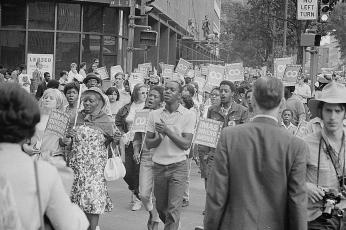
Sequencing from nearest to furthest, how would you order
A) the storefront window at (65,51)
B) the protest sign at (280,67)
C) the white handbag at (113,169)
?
the white handbag at (113,169)
the protest sign at (280,67)
the storefront window at (65,51)

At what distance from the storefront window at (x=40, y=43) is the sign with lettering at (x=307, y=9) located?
1454 cm

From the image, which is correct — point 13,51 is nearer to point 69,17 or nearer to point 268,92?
point 69,17

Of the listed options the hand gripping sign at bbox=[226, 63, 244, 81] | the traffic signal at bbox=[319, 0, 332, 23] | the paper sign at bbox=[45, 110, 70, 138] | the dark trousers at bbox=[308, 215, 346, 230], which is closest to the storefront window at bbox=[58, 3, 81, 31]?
the hand gripping sign at bbox=[226, 63, 244, 81]

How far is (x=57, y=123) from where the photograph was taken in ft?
24.8

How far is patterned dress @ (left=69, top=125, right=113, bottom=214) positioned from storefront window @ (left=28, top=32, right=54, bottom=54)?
26747 millimetres

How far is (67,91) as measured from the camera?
8969 mm

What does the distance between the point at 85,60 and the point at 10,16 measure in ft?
12.0

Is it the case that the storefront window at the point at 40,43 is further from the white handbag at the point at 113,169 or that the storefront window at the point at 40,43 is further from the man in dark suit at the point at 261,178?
the man in dark suit at the point at 261,178

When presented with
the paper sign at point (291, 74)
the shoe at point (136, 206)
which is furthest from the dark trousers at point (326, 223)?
the paper sign at point (291, 74)

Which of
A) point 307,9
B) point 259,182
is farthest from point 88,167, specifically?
point 307,9

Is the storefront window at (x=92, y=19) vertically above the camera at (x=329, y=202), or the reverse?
the storefront window at (x=92, y=19)

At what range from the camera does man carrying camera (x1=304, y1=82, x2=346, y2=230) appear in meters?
5.11

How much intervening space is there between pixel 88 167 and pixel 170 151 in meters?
0.83

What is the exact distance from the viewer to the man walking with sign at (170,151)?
7848mm
